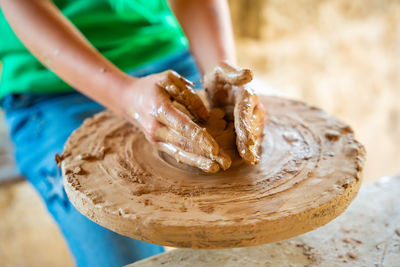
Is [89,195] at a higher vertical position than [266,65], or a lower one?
higher

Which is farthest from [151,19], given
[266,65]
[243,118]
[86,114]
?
[266,65]

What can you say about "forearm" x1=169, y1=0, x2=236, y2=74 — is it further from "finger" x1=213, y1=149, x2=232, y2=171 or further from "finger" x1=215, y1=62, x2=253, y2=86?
"finger" x1=213, y1=149, x2=232, y2=171

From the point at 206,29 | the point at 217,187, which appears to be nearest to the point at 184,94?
the point at 217,187

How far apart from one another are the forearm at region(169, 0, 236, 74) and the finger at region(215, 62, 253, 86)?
31 centimetres

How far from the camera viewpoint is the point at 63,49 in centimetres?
110

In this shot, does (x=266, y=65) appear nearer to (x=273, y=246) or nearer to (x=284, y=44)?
(x=284, y=44)

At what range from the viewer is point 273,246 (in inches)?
40.5

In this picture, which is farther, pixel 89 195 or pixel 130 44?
pixel 130 44

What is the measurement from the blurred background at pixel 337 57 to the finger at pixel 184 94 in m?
2.04

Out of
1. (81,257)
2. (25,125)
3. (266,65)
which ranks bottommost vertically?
(266,65)

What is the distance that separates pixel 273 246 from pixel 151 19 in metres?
1.01

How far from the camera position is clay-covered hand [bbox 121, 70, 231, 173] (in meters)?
0.86

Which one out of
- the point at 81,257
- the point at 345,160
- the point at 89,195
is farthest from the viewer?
the point at 81,257

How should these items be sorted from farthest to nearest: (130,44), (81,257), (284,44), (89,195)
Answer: (284,44), (130,44), (81,257), (89,195)
